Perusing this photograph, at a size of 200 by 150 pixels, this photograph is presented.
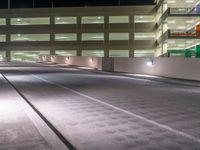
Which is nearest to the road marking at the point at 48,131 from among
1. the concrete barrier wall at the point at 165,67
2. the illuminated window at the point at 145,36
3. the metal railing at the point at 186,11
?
the concrete barrier wall at the point at 165,67

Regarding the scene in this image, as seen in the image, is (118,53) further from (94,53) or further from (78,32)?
(78,32)

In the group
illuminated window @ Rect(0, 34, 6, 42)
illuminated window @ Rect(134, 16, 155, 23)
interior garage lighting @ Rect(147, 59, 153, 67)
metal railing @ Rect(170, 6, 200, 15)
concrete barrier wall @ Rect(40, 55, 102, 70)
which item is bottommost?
concrete barrier wall @ Rect(40, 55, 102, 70)

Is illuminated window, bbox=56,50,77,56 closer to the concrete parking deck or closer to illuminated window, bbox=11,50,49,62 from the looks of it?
illuminated window, bbox=11,50,49,62

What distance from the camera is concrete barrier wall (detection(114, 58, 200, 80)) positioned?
91.5 feet

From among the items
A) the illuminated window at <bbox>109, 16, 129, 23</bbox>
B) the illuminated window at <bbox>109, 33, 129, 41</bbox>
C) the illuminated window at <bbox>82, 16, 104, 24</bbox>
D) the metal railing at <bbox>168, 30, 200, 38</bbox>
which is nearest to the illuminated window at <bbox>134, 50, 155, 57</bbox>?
the illuminated window at <bbox>109, 33, 129, 41</bbox>

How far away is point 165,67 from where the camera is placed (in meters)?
32.1

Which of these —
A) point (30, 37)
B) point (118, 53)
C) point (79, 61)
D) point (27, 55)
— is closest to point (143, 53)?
point (118, 53)

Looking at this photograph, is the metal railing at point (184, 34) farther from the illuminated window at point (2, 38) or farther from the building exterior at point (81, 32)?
the illuminated window at point (2, 38)

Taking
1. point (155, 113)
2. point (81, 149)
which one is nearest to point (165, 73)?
point (155, 113)

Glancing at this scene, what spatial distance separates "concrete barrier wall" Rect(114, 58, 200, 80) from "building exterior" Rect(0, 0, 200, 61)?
49.8 metres

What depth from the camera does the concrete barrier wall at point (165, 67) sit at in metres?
27.9

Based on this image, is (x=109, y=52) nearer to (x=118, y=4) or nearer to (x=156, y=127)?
(x=118, y=4)

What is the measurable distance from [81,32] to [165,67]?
6582cm

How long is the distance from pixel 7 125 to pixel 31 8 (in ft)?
299
